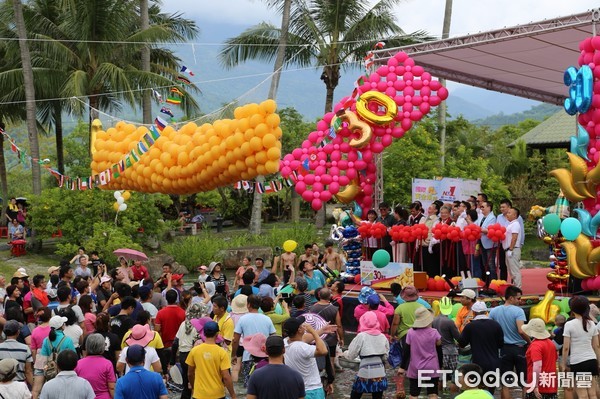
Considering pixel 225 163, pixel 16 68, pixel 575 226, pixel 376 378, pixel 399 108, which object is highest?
pixel 16 68

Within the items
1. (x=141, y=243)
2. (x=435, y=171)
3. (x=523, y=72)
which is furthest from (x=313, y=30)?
(x=523, y=72)

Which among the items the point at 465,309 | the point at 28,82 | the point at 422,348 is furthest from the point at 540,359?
the point at 28,82

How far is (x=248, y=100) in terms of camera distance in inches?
591

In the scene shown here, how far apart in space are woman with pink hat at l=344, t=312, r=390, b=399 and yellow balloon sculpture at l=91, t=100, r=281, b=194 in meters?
5.32

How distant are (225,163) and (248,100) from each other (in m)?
1.40

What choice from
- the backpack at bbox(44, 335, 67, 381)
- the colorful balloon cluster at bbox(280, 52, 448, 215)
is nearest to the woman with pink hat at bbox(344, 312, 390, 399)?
the backpack at bbox(44, 335, 67, 381)

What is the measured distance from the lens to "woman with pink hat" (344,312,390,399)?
8703 millimetres

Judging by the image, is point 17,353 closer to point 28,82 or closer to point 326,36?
point 28,82

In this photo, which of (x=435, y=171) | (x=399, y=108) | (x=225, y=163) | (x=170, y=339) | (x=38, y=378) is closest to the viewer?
(x=38, y=378)

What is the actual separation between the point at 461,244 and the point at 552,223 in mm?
1756

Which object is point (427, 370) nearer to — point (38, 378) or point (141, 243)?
point (38, 378)

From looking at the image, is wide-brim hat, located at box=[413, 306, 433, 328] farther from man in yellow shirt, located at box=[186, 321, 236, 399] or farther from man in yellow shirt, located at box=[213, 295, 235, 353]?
man in yellow shirt, located at box=[186, 321, 236, 399]

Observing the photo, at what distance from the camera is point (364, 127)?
50.7 ft

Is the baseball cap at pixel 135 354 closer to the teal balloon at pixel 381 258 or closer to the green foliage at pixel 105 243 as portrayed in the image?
the teal balloon at pixel 381 258
